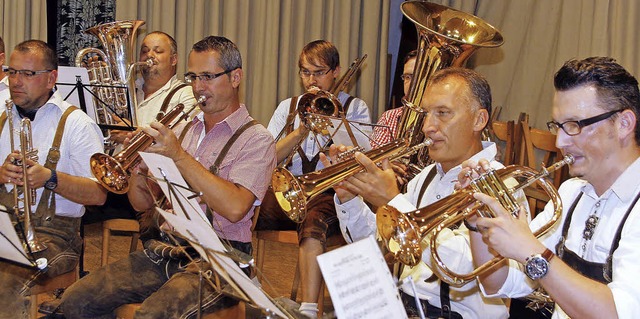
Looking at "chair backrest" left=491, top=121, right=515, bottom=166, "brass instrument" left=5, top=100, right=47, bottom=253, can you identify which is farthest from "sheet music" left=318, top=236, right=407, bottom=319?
"chair backrest" left=491, top=121, right=515, bottom=166

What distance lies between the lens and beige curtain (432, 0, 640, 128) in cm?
515

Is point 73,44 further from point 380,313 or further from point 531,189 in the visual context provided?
point 380,313

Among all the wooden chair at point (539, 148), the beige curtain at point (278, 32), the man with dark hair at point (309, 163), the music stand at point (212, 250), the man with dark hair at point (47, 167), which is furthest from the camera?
the beige curtain at point (278, 32)

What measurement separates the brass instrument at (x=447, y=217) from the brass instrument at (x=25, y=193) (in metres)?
1.77

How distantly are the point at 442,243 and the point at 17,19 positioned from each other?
4754mm

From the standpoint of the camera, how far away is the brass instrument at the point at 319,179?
10.3 feet

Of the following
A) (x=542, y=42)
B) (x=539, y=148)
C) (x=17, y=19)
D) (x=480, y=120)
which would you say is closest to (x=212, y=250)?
(x=480, y=120)

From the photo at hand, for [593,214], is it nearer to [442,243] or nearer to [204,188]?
[442,243]

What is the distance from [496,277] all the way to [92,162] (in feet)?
6.30

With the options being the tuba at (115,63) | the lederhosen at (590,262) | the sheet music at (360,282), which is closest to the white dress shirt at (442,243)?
the lederhosen at (590,262)

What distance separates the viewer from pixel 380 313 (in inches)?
76.5

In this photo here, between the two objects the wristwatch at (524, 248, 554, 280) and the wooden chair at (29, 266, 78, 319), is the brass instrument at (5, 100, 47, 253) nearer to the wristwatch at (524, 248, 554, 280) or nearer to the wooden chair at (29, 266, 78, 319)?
the wooden chair at (29, 266, 78, 319)

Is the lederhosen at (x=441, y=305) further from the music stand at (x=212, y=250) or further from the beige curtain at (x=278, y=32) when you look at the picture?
the beige curtain at (x=278, y=32)

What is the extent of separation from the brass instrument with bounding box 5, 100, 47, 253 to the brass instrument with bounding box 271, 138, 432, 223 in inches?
47.3
